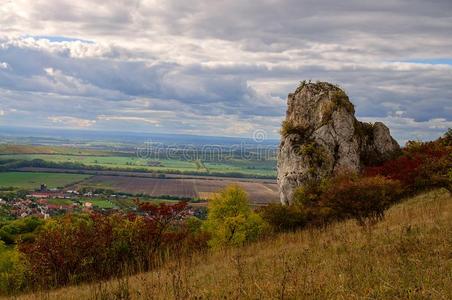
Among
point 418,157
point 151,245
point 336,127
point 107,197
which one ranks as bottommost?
point 107,197

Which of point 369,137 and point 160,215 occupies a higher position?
point 369,137

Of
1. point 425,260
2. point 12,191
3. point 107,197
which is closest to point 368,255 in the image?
point 425,260

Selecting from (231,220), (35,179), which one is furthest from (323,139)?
(35,179)

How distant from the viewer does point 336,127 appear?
3759 cm

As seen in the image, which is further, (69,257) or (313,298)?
(69,257)

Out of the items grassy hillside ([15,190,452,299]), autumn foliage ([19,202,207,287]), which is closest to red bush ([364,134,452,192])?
grassy hillside ([15,190,452,299])

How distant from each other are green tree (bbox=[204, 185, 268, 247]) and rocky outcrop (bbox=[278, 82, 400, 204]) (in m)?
3.67

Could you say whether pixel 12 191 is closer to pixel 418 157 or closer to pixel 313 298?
pixel 418 157

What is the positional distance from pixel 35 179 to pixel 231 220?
13735 centimetres

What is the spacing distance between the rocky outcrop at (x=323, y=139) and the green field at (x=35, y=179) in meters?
118

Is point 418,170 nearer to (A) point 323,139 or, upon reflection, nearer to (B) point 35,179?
(A) point 323,139

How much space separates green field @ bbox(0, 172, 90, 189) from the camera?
463 feet

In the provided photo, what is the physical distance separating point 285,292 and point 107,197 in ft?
388

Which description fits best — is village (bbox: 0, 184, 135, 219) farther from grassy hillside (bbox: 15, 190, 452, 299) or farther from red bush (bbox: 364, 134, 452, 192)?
grassy hillside (bbox: 15, 190, 452, 299)
